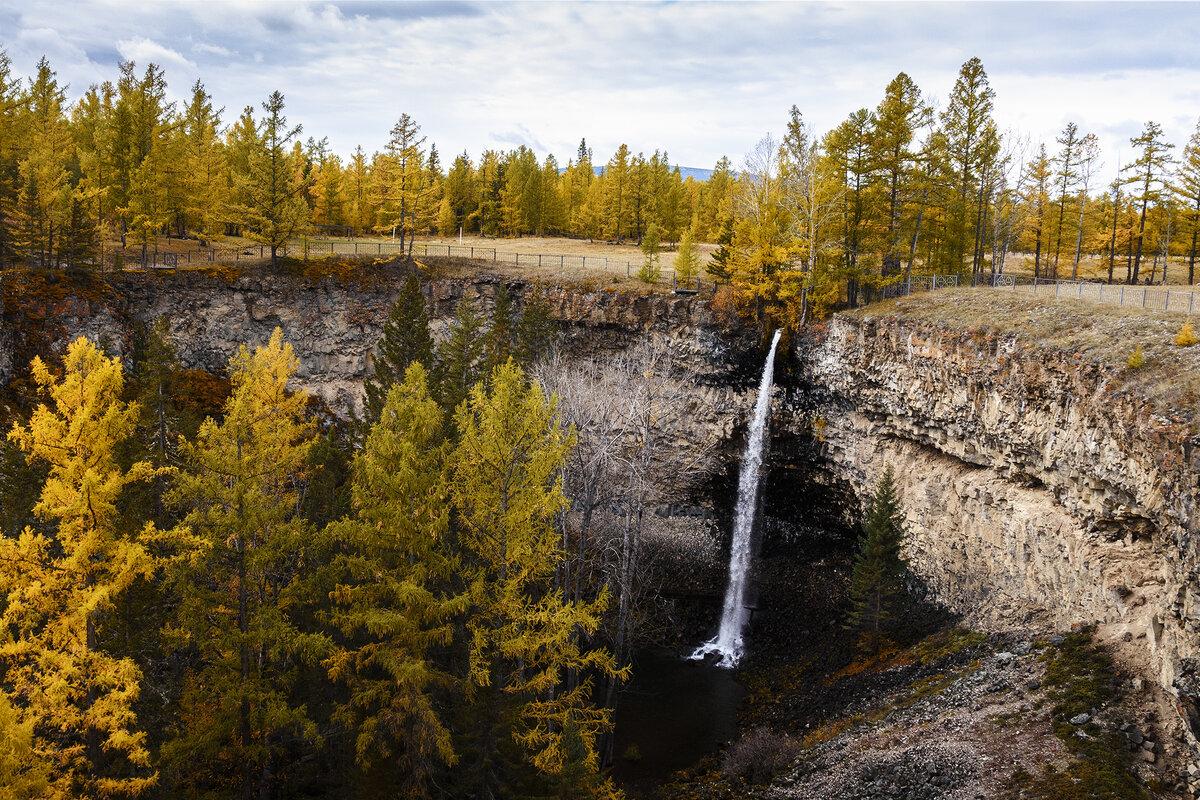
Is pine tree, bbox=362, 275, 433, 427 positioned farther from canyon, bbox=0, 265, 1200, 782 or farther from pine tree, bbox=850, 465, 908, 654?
pine tree, bbox=850, 465, 908, 654

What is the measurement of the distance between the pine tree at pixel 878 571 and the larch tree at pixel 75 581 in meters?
22.3

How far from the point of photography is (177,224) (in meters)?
50.8

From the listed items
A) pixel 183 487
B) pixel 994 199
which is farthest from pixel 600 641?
pixel 994 199

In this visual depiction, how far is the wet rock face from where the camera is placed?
16625 mm

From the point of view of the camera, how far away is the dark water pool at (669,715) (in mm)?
23531

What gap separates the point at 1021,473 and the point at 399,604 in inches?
785

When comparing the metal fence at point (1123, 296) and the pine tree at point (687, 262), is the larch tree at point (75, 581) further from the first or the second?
the metal fence at point (1123, 296)

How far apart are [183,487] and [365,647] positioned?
5440 mm

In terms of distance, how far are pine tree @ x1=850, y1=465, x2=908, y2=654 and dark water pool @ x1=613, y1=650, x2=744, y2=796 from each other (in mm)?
5712

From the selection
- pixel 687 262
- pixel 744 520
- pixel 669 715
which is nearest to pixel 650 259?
pixel 687 262

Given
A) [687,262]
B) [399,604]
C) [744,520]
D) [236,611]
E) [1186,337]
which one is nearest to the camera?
[236,611]

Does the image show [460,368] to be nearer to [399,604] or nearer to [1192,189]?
[399,604]

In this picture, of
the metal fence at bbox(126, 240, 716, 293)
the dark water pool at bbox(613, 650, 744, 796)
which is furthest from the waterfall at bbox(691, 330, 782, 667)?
the metal fence at bbox(126, 240, 716, 293)

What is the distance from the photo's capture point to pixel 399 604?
17.0m
